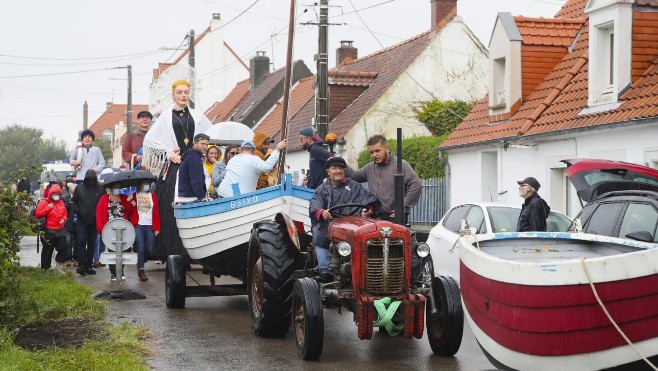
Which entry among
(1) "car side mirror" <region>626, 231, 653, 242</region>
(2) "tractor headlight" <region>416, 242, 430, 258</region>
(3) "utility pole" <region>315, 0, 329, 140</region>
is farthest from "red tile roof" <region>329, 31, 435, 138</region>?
(2) "tractor headlight" <region>416, 242, 430, 258</region>

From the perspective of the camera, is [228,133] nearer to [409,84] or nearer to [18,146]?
[409,84]

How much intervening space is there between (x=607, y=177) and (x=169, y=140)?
667 centimetres

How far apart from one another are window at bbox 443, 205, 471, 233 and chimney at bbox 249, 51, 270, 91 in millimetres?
43723

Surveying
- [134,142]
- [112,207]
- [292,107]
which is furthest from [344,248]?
[292,107]

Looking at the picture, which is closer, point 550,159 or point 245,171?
point 245,171

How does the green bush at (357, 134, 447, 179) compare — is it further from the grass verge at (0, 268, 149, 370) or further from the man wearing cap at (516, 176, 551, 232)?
the grass verge at (0, 268, 149, 370)

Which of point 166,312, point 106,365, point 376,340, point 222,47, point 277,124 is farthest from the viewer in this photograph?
point 222,47

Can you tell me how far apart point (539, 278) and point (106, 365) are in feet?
12.3

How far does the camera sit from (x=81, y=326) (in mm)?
11570

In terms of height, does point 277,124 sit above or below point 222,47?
below

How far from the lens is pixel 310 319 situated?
955 centimetres

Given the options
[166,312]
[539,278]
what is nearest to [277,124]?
[166,312]

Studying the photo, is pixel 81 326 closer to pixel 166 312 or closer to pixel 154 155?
pixel 166 312

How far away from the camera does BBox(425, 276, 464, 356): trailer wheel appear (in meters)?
9.80
